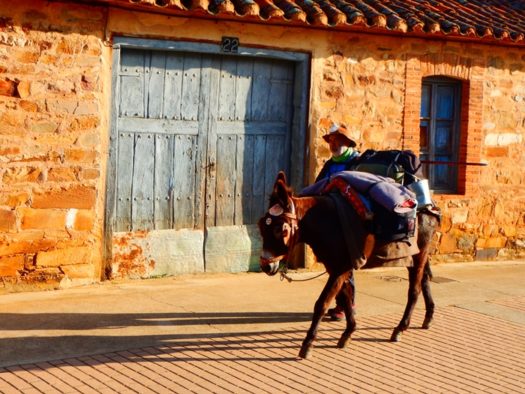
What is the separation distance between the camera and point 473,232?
12672 mm

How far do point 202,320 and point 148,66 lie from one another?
321 cm

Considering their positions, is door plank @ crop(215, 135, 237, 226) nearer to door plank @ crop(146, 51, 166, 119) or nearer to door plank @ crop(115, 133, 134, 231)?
door plank @ crop(146, 51, 166, 119)

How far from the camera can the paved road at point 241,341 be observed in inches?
257

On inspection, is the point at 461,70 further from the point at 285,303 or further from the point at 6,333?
the point at 6,333

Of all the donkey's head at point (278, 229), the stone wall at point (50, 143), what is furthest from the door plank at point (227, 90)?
the donkey's head at point (278, 229)

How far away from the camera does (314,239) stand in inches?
286

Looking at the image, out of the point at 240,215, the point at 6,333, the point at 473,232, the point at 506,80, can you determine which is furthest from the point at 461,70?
the point at 6,333

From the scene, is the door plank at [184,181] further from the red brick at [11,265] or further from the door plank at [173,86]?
the red brick at [11,265]

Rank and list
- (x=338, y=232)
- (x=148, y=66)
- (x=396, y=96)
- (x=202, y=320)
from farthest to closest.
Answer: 1. (x=396, y=96)
2. (x=148, y=66)
3. (x=202, y=320)
4. (x=338, y=232)

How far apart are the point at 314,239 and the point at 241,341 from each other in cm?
112

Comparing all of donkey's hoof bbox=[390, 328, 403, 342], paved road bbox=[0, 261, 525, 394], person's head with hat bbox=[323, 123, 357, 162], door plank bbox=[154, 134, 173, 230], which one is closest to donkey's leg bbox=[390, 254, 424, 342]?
donkey's hoof bbox=[390, 328, 403, 342]

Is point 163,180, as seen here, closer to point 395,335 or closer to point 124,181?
point 124,181

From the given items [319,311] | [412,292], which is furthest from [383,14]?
[319,311]

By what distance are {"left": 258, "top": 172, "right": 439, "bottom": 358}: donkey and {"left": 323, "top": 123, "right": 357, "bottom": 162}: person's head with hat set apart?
3.40 ft
